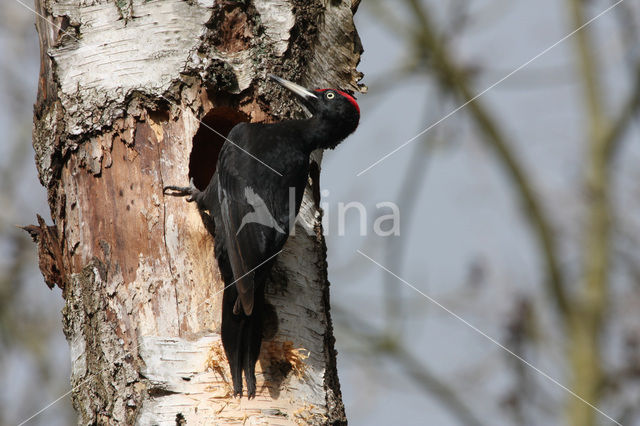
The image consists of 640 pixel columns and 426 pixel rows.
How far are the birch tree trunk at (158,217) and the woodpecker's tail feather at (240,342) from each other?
0.05 meters

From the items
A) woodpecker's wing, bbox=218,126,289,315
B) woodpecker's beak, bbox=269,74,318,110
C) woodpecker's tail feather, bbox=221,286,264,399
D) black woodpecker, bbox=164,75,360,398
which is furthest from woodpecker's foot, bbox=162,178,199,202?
woodpecker's beak, bbox=269,74,318,110

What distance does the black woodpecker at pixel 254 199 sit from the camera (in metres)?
3.09

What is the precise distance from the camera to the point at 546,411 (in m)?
6.37

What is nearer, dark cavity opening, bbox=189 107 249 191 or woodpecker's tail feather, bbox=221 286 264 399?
woodpecker's tail feather, bbox=221 286 264 399

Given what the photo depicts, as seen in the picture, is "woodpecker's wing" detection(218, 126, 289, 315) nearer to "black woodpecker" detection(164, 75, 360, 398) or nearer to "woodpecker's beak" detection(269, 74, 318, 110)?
"black woodpecker" detection(164, 75, 360, 398)

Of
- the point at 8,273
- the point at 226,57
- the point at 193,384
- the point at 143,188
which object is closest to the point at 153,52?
the point at 226,57

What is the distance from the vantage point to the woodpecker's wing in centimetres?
321

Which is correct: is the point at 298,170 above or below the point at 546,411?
above

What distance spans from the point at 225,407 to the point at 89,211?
3.55 ft

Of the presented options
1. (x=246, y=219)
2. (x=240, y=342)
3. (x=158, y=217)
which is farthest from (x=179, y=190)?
(x=240, y=342)

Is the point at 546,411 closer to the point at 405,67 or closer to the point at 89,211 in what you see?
the point at 405,67

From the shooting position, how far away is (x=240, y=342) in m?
3.03

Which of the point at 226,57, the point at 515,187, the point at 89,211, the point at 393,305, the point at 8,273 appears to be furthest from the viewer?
the point at 8,273

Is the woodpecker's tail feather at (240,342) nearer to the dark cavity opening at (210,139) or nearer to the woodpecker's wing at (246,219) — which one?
the woodpecker's wing at (246,219)
